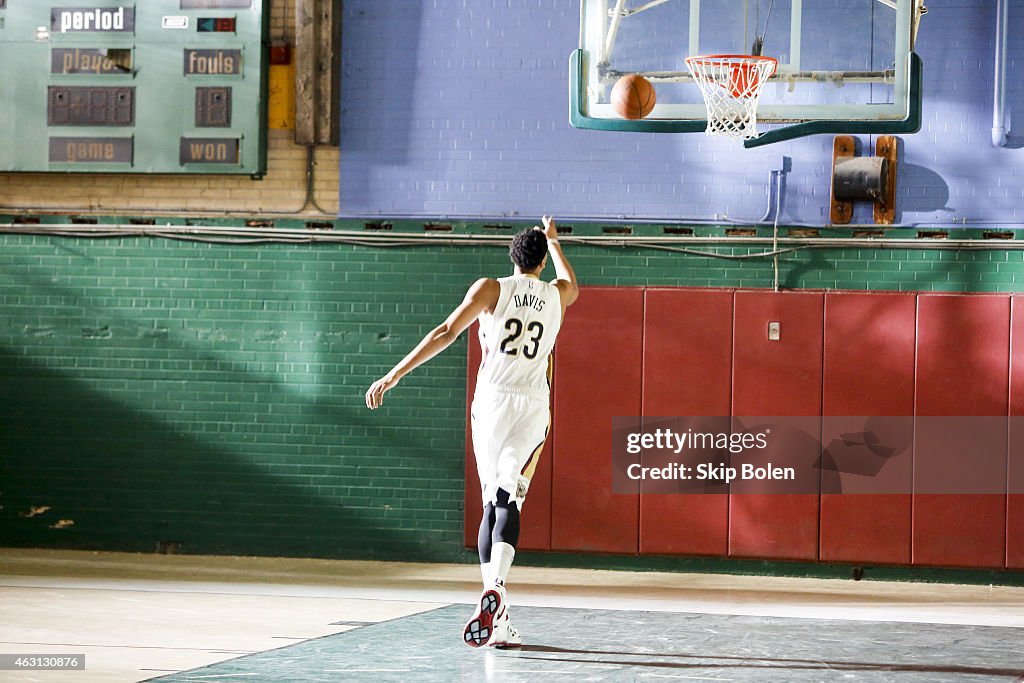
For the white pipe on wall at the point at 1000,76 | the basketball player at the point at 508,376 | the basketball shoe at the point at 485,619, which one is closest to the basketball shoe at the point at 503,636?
the basketball player at the point at 508,376

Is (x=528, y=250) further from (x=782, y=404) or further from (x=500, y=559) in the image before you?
(x=782, y=404)

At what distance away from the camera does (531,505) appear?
930 centimetres

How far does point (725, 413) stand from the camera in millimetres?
9180

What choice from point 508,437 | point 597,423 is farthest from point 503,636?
point 597,423

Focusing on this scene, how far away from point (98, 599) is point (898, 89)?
5886mm

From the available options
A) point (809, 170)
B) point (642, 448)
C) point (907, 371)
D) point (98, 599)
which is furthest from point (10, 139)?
point (907, 371)

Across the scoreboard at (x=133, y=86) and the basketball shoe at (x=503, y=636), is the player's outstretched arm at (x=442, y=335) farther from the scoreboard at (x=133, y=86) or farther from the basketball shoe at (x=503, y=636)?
the scoreboard at (x=133, y=86)

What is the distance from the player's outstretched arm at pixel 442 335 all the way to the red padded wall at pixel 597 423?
3.56 metres

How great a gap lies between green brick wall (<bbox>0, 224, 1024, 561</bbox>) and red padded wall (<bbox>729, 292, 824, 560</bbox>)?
1.26 feet

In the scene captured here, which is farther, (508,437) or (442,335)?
(508,437)

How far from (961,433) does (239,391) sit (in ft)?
18.2

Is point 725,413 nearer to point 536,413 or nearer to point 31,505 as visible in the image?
point 536,413

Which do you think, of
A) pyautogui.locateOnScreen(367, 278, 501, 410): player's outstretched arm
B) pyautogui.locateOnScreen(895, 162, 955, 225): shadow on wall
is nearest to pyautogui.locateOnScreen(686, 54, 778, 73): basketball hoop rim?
pyautogui.locateOnScreen(895, 162, 955, 225): shadow on wall

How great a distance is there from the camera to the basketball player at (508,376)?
5.67 m
